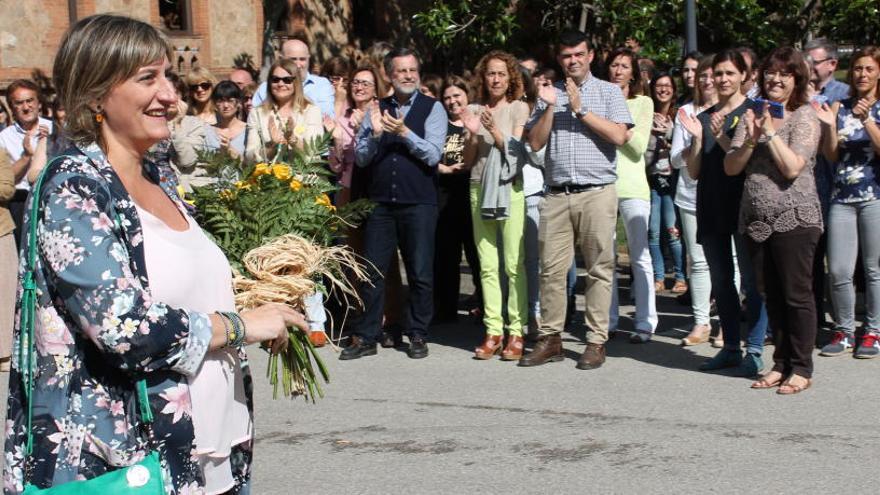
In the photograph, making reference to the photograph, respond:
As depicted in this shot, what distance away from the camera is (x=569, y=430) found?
22.8 feet

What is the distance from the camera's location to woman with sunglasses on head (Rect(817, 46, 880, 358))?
27.6 ft

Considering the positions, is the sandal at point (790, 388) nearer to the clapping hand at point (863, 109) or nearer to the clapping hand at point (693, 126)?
the clapping hand at point (693, 126)

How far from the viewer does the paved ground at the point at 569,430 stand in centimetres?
606

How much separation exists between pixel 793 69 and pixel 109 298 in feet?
18.9

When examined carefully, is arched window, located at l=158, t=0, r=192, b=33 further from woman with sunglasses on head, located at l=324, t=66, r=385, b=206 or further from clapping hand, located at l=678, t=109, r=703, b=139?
clapping hand, located at l=678, t=109, r=703, b=139

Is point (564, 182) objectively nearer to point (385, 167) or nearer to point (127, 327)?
point (385, 167)

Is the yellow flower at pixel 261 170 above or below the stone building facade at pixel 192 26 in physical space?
below

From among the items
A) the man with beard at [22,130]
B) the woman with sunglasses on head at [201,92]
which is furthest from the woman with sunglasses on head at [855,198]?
the man with beard at [22,130]

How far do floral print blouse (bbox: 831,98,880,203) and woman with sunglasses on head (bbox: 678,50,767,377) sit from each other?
2.44 feet

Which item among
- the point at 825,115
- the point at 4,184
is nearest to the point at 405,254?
the point at 4,184

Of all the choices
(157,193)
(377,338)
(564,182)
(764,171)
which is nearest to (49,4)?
(377,338)

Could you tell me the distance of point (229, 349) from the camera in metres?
3.28

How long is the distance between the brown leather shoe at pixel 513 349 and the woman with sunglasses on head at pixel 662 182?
245 cm

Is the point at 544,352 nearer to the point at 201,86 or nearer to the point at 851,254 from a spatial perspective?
the point at 851,254
